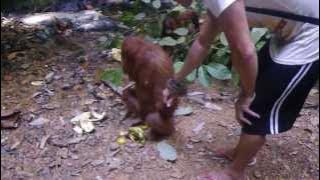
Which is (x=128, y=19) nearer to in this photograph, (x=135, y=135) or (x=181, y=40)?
(x=181, y=40)

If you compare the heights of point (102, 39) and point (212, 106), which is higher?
point (102, 39)

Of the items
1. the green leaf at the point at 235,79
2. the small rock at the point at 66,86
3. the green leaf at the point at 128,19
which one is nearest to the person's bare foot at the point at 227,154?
the green leaf at the point at 235,79

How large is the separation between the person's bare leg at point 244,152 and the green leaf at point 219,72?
0.73 metres

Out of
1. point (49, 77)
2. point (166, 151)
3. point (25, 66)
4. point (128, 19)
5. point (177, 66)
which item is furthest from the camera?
point (128, 19)

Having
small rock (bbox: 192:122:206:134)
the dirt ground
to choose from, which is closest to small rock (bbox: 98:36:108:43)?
the dirt ground

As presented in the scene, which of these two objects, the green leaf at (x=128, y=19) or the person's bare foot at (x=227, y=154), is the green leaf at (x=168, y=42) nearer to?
the green leaf at (x=128, y=19)

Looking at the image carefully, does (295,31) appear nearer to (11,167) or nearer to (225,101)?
(225,101)

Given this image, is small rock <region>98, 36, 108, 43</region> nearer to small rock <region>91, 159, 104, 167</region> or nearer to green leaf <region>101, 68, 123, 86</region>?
green leaf <region>101, 68, 123, 86</region>

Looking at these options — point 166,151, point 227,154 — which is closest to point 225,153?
point 227,154

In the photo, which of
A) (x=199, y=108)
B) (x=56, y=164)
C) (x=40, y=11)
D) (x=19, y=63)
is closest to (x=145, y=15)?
(x=40, y=11)

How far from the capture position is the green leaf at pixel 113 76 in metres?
2.83

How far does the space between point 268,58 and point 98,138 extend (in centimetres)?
89

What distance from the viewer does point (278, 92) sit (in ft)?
6.98

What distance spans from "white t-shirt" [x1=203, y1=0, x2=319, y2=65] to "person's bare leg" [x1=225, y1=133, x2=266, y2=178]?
1.20 ft
